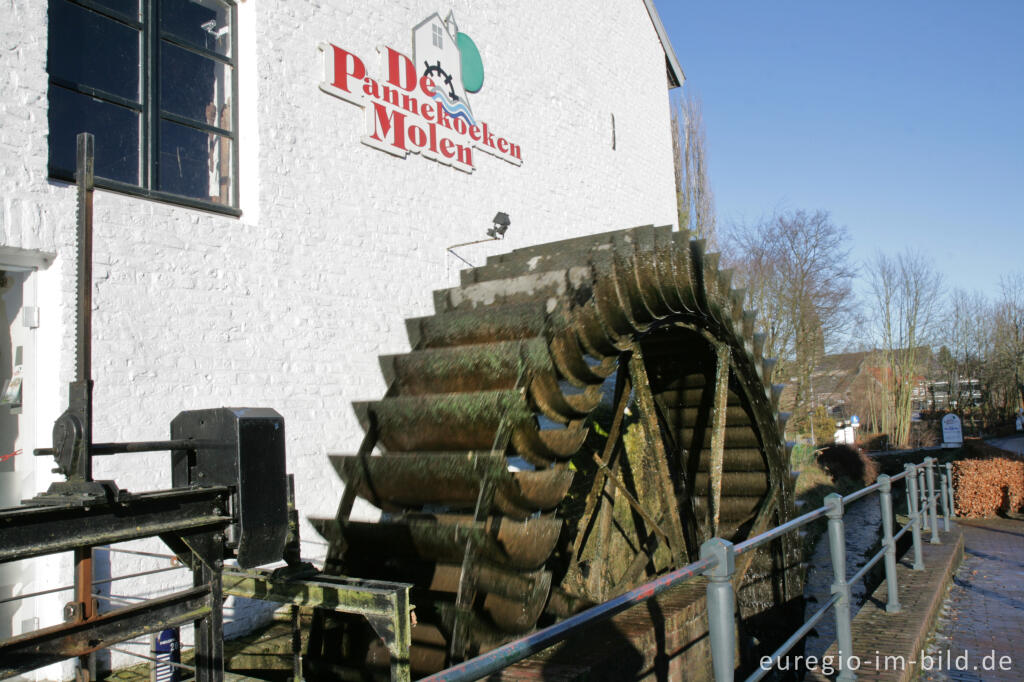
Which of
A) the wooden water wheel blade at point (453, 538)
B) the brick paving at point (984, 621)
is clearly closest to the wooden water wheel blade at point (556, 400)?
the wooden water wheel blade at point (453, 538)

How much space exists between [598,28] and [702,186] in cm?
895

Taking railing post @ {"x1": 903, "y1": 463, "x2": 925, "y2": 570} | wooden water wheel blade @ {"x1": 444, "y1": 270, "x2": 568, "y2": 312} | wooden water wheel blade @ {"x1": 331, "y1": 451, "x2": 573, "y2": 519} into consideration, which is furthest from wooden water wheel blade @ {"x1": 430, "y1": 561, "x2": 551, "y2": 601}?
railing post @ {"x1": 903, "y1": 463, "x2": 925, "y2": 570}

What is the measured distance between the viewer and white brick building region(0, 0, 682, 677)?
4.19 m

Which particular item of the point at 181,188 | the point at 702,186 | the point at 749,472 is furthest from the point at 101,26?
the point at 702,186

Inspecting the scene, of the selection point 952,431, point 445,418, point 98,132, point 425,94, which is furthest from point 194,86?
point 952,431

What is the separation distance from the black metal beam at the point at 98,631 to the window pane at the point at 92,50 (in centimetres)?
369

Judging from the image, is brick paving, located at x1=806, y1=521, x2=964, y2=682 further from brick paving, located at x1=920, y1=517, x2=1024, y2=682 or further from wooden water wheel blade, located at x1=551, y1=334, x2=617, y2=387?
wooden water wheel blade, located at x1=551, y1=334, x2=617, y2=387

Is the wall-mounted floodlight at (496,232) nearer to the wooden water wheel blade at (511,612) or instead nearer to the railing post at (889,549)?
the railing post at (889,549)

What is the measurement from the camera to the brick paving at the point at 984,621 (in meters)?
3.81

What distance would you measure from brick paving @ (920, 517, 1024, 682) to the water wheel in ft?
4.20

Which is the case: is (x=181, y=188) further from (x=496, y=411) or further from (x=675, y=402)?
(x=675, y=402)

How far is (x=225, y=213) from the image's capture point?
5.19 m

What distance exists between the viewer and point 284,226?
18.2 ft

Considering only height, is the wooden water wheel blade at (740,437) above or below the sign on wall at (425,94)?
below
